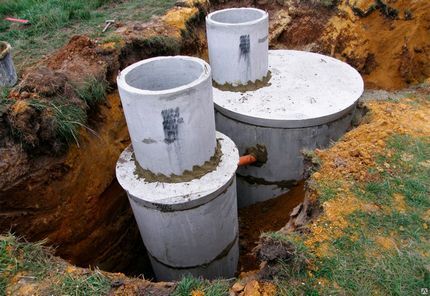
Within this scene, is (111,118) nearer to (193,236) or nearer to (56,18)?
(193,236)

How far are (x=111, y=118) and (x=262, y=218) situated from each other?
3.33 metres

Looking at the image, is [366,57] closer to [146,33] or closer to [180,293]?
[146,33]

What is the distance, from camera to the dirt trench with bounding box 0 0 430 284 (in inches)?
183

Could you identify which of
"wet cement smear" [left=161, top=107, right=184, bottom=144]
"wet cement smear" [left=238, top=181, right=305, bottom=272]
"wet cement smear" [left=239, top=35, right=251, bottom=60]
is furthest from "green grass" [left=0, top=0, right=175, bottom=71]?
"wet cement smear" [left=238, top=181, right=305, bottom=272]

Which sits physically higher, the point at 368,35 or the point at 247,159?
the point at 368,35

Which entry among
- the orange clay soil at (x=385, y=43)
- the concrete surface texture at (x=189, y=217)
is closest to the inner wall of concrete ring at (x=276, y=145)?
the concrete surface texture at (x=189, y=217)

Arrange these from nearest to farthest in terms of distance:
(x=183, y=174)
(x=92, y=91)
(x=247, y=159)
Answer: (x=183, y=174)
(x=92, y=91)
(x=247, y=159)

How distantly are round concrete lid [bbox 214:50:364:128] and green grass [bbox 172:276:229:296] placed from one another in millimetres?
3298

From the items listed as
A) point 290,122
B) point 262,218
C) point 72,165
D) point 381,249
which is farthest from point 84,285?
point 262,218

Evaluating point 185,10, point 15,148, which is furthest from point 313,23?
point 15,148

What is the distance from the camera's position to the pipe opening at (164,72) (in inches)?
181

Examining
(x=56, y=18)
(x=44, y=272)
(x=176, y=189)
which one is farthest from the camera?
(x=56, y=18)

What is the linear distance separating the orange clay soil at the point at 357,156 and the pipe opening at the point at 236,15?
2.65 metres

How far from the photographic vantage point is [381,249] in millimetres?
3324
